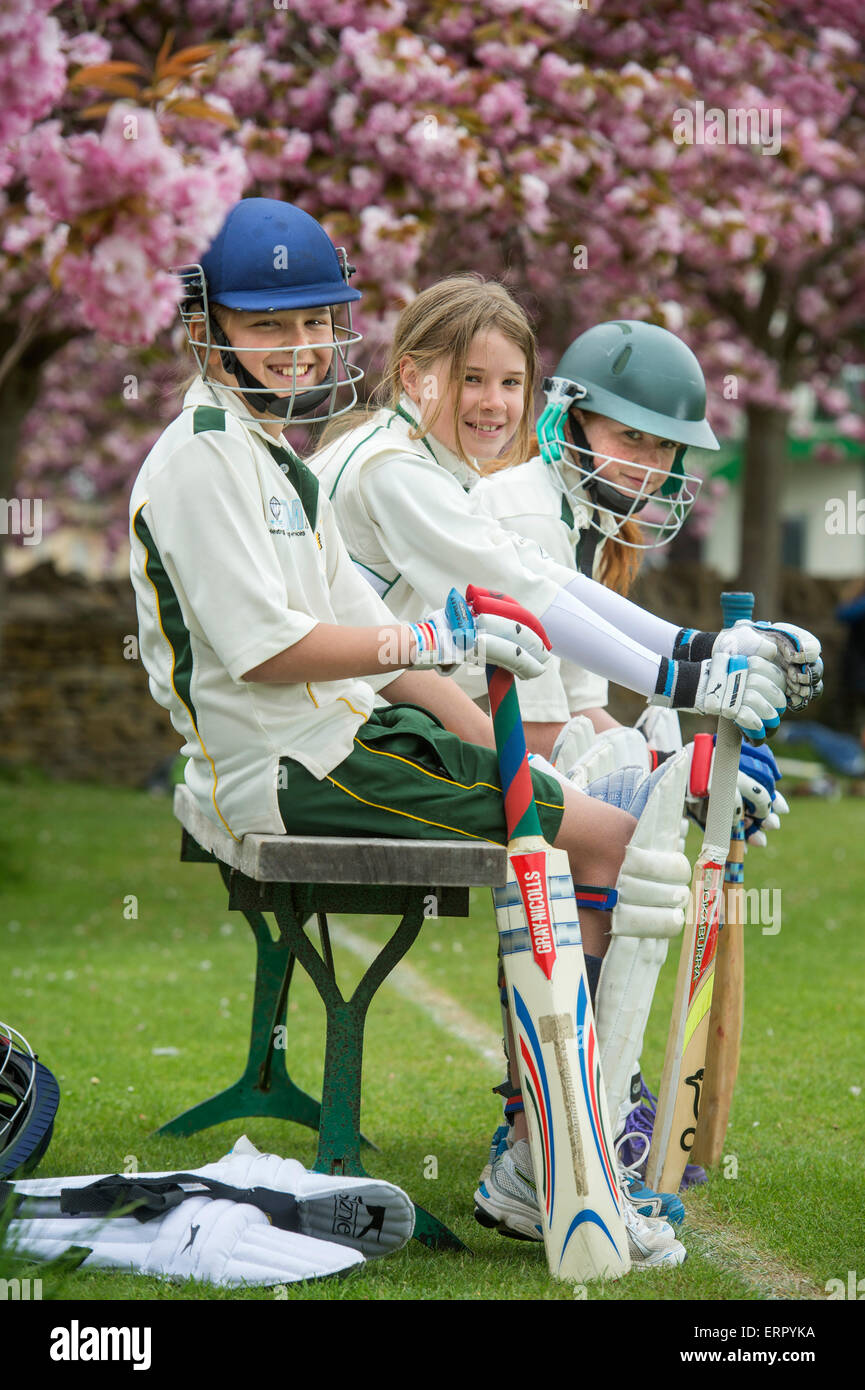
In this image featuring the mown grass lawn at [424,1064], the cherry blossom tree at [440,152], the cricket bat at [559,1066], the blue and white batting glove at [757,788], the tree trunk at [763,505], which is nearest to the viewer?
the cricket bat at [559,1066]

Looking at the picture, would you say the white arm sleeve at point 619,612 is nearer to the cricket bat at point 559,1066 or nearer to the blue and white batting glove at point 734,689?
the blue and white batting glove at point 734,689

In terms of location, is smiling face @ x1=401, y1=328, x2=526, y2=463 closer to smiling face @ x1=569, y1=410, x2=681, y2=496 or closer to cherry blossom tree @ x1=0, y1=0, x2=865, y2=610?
smiling face @ x1=569, y1=410, x2=681, y2=496

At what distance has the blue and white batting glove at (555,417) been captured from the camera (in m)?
4.03

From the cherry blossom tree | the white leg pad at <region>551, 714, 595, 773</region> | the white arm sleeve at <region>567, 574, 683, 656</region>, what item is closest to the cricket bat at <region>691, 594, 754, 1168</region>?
the white leg pad at <region>551, 714, 595, 773</region>

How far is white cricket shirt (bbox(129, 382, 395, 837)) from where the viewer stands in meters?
3.06

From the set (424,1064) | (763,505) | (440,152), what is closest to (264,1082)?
(424,1064)

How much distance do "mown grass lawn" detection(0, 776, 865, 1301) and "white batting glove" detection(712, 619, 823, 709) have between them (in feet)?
3.86

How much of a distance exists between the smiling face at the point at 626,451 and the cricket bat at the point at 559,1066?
4.02ft

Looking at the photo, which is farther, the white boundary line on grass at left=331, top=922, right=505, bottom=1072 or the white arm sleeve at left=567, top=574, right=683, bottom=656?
the white boundary line on grass at left=331, top=922, right=505, bottom=1072

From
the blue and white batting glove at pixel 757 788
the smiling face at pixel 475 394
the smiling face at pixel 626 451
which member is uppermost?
the smiling face at pixel 475 394

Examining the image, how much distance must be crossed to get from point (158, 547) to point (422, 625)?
55cm

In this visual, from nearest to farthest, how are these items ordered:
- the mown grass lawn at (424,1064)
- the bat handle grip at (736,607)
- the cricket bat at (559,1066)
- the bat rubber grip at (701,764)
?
the cricket bat at (559,1066) < the mown grass lawn at (424,1064) < the bat handle grip at (736,607) < the bat rubber grip at (701,764)

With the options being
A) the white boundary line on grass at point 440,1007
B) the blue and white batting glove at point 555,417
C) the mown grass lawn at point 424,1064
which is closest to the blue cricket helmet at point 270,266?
the blue and white batting glove at point 555,417

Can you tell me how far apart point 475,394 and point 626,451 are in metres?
0.41
